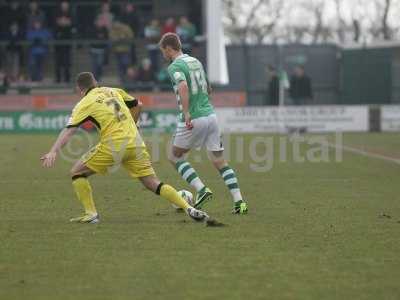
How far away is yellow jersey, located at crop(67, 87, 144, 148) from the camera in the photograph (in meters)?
10.6

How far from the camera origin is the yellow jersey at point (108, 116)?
10578 millimetres

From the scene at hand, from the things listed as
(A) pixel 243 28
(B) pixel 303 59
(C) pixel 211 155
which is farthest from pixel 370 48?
(C) pixel 211 155

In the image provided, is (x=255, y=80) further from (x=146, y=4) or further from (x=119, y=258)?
(x=119, y=258)

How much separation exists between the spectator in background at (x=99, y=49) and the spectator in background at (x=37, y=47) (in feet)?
5.55

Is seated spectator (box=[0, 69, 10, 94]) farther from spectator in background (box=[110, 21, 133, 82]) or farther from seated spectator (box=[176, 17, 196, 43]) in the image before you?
seated spectator (box=[176, 17, 196, 43])

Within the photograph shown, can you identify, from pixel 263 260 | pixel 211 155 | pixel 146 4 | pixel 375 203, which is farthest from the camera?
pixel 146 4

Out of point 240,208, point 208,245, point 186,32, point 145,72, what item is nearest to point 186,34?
point 186,32

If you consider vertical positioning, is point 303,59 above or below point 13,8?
below

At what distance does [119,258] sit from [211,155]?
3744 millimetres

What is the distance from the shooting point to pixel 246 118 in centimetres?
3488

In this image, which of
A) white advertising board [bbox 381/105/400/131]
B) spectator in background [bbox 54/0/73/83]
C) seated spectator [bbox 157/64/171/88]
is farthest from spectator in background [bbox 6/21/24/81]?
white advertising board [bbox 381/105/400/131]

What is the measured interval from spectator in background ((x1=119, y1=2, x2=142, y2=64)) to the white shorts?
25492mm

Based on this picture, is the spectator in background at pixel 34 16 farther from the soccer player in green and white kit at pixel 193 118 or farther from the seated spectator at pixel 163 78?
the soccer player in green and white kit at pixel 193 118

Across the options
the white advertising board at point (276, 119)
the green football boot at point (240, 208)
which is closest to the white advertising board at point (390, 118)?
the white advertising board at point (276, 119)
